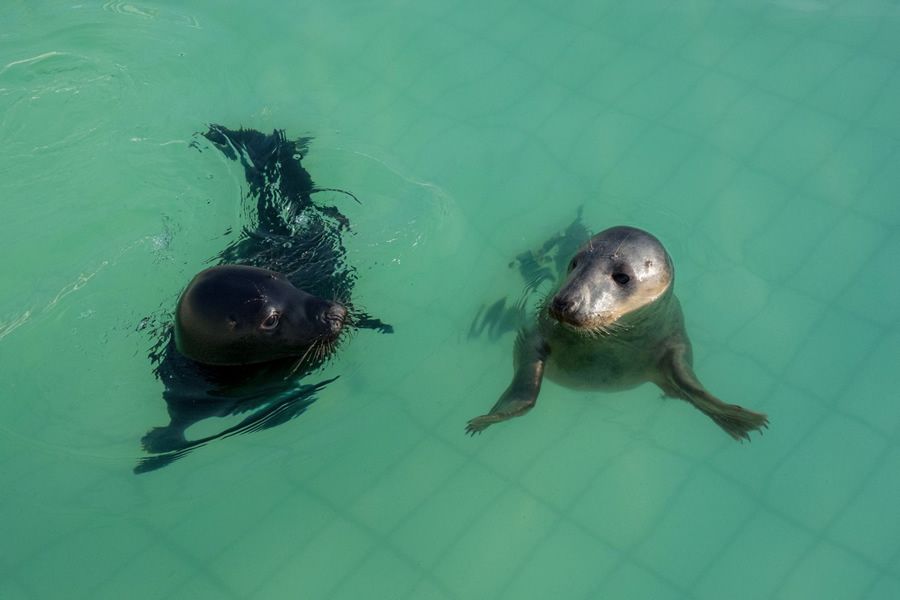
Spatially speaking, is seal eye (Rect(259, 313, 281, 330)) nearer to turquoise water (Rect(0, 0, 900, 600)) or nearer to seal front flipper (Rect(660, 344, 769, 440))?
turquoise water (Rect(0, 0, 900, 600))

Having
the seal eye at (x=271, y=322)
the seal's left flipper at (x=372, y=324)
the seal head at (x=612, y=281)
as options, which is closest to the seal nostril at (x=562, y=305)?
the seal head at (x=612, y=281)

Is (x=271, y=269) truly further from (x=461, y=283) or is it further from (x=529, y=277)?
(x=529, y=277)

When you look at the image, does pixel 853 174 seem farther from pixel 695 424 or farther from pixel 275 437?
pixel 275 437

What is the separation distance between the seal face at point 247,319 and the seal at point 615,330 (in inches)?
40.8

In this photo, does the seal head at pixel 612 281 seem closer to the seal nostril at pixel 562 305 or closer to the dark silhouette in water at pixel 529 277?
the seal nostril at pixel 562 305

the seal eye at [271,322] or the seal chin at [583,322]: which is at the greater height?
the seal eye at [271,322]

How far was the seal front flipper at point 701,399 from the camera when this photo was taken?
460 cm

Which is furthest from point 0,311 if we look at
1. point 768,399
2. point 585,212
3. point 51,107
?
point 768,399

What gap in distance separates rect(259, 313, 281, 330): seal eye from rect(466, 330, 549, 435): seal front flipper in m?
1.17

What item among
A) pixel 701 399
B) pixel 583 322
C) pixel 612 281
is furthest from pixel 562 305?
pixel 701 399

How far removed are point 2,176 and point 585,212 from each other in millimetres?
4022

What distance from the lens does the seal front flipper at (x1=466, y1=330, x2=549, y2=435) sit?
4629mm

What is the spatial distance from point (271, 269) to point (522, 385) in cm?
166

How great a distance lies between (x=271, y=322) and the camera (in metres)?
5.16
